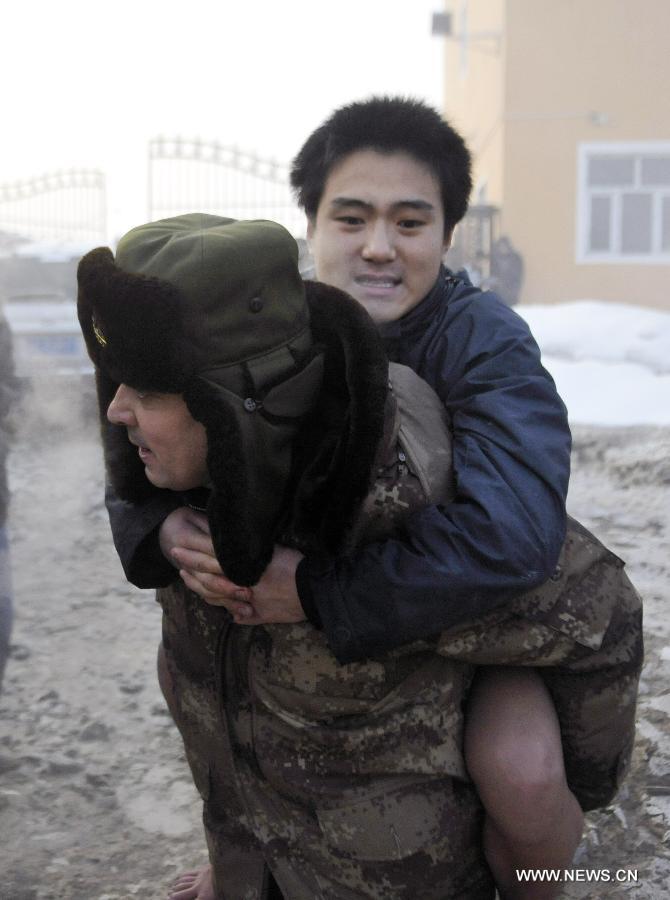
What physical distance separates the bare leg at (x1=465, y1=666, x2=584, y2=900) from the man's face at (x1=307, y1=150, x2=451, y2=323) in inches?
27.3

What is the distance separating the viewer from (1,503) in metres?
3.13

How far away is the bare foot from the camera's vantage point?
7.29ft

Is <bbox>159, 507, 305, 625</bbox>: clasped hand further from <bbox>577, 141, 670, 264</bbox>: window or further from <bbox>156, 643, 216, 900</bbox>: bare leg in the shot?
<bbox>577, 141, 670, 264</bbox>: window

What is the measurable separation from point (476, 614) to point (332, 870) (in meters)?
0.53

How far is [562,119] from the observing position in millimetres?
13922


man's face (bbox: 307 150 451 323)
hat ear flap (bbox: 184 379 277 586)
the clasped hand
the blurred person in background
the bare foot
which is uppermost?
man's face (bbox: 307 150 451 323)

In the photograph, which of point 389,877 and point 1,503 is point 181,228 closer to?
point 389,877

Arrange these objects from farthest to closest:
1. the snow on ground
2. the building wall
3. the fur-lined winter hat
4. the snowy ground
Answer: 1. the building wall
2. the snow on ground
3. the snowy ground
4. the fur-lined winter hat

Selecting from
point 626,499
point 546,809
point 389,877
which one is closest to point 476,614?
point 546,809

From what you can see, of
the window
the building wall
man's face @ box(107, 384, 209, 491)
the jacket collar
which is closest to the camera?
man's face @ box(107, 384, 209, 491)

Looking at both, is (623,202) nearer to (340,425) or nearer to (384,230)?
(384,230)

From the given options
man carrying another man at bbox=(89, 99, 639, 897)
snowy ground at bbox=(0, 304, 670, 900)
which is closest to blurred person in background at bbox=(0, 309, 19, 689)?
snowy ground at bbox=(0, 304, 670, 900)

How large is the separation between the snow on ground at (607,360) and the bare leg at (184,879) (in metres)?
4.32

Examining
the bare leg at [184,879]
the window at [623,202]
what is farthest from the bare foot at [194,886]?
the window at [623,202]
